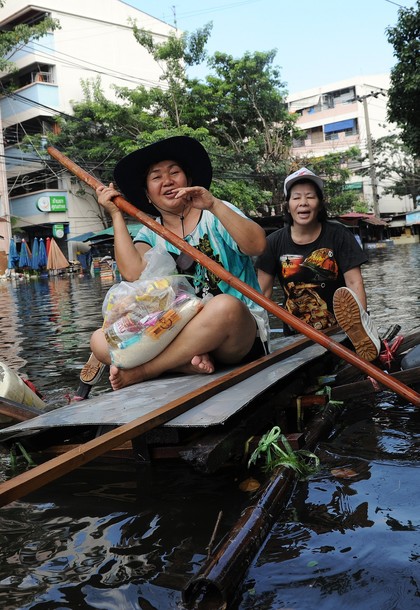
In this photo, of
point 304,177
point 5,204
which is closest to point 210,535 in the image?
point 304,177

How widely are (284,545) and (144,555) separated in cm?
44

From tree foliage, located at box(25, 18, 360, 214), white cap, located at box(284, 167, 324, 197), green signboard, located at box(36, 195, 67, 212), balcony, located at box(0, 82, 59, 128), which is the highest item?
balcony, located at box(0, 82, 59, 128)

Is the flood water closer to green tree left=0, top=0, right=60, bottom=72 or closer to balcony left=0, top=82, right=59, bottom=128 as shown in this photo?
green tree left=0, top=0, right=60, bottom=72

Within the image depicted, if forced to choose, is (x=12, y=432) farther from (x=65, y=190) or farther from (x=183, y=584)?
(x=65, y=190)

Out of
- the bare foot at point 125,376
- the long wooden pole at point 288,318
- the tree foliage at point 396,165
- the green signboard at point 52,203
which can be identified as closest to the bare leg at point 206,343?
the bare foot at point 125,376

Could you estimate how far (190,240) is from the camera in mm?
3467

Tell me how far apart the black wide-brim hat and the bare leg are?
2.92 feet

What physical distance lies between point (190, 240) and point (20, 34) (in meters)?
31.2

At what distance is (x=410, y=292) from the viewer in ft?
32.7

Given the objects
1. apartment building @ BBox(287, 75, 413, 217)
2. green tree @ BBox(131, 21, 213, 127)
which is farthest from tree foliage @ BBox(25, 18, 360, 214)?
apartment building @ BBox(287, 75, 413, 217)

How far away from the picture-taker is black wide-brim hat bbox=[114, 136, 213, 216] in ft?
10.9

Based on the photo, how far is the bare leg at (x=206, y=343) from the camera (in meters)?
2.93

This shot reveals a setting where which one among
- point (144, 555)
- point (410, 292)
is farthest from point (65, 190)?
point (144, 555)

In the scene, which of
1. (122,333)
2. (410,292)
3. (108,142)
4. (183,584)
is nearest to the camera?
(183,584)
